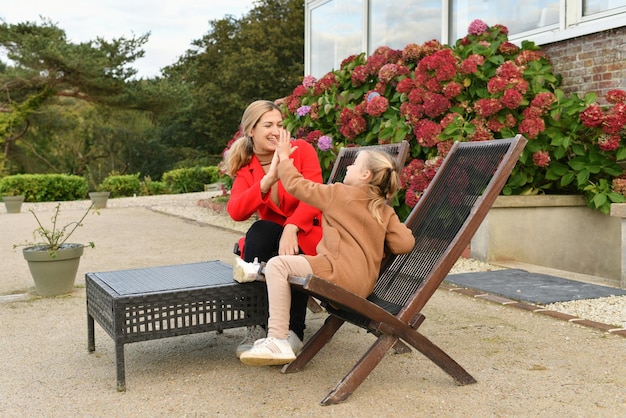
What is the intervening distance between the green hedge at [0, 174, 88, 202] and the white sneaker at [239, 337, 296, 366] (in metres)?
16.0

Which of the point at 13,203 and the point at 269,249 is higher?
the point at 269,249

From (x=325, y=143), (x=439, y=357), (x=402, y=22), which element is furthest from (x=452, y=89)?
(x=439, y=357)

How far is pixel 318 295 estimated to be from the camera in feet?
8.71

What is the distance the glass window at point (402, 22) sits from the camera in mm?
8336

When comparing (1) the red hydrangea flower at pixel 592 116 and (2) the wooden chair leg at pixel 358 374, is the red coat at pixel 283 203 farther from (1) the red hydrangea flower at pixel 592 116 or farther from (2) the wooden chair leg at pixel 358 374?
(1) the red hydrangea flower at pixel 592 116

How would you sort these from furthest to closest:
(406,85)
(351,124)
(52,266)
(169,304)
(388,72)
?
(351,124) < (388,72) < (406,85) < (52,266) < (169,304)

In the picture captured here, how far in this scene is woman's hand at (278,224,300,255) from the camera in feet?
10.2

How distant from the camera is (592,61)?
614cm

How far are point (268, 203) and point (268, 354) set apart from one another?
2.95 ft

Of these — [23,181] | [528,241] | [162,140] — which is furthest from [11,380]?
[162,140]

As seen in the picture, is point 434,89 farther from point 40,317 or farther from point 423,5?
point 40,317

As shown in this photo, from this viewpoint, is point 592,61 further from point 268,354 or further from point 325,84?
point 268,354

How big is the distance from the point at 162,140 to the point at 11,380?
95.6ft

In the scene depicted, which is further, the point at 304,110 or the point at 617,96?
the point at 304,110
